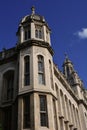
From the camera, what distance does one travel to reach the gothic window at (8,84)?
91.7ft

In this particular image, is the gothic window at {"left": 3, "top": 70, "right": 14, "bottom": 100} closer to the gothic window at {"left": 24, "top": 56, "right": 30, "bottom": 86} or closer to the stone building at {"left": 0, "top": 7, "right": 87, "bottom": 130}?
the stone building at {"left": 0, "top": 7, "right": 87, "bottom": 130}

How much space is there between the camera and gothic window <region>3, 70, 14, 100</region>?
2795 centimetres

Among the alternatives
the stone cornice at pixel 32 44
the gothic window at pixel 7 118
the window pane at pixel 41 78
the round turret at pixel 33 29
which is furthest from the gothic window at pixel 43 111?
the round turret at pixel 33 29

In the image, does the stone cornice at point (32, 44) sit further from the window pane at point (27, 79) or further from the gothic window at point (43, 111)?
the gothic window at point (43, 111)

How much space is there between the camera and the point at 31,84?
961 inches

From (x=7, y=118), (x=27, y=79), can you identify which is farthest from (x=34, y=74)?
(x=7, y=118)

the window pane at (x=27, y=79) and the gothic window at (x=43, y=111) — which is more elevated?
the window pane at (x=27, y=79)

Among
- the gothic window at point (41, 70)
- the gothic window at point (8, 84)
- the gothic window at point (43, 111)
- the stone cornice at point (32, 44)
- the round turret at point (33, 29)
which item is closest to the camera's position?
the gothic window at point (43, 111)

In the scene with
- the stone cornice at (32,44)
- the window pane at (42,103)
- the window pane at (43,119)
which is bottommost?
the window pane at (43,119)

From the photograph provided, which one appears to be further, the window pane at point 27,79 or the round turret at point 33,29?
the round turret at point 33,29

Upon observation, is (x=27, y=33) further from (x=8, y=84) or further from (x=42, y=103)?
(x=42, y=103)

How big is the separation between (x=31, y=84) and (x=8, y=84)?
226 inches

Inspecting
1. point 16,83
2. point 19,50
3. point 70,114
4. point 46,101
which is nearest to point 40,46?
point 19,50

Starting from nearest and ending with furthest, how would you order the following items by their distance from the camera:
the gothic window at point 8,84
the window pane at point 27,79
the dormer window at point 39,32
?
the window pane at point 27,79 < the gothic window at point 8,84 < the dormer window at point 39,32
